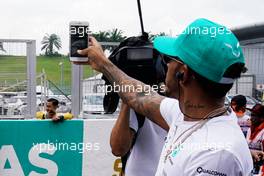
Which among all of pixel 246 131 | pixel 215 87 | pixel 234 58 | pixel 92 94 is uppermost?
pixel 234 58

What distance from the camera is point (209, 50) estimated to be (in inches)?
68.9

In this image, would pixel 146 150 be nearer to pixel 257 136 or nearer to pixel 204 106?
pixel 204 106

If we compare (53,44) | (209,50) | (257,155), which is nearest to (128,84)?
(209,50)

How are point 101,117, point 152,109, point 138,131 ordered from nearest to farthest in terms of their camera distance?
point 152,109 < point 138,131 < point 101,117

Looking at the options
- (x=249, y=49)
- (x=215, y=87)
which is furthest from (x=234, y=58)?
(x=249, y=49)

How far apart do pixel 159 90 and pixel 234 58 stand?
1.01 meters

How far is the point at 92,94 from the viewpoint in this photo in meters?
5.97

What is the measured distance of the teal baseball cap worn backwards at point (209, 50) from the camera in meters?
1.75

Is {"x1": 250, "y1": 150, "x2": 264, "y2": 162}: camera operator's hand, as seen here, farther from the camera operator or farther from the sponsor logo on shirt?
the sponsor logo on shirt

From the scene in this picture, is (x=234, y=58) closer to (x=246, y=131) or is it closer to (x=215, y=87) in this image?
(x=215, y=87)

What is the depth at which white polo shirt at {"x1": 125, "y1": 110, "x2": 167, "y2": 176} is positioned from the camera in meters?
2.68

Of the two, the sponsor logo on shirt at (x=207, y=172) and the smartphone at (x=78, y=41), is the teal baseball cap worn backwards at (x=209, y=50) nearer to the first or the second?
the sponsor logo on shirt at (x=207, y=172)

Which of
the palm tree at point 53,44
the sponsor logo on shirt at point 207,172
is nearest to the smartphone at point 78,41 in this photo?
the sponsor logo on shirt at point 207,172

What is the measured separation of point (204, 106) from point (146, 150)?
0.92 metres
